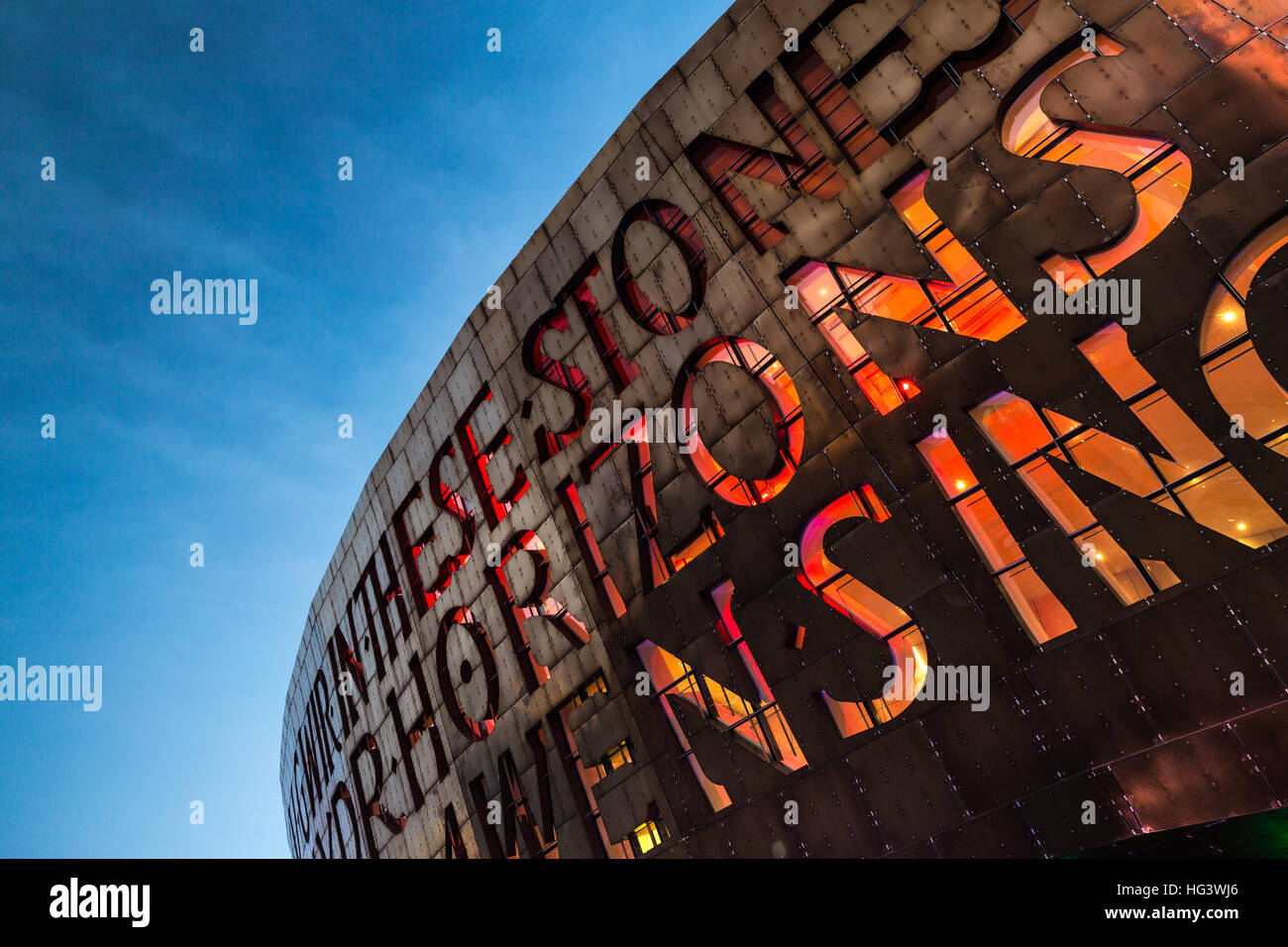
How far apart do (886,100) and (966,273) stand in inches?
155

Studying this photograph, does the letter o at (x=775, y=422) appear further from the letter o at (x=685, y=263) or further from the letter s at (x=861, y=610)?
the letter s at (x=861, y=610)

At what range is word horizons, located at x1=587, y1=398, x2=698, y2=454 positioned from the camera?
64.4 ft

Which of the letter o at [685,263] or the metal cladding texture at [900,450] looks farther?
Result: the letter o at [685,263]

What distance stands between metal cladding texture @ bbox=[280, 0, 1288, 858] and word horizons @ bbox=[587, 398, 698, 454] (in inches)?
5.0

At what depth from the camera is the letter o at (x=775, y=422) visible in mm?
17531

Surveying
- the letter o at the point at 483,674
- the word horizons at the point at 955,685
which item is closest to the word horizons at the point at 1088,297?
the word horizons at the point at 955,685

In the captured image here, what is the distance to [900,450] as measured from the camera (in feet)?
50.8

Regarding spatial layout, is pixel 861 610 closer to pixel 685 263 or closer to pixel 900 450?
pixel 900 450
